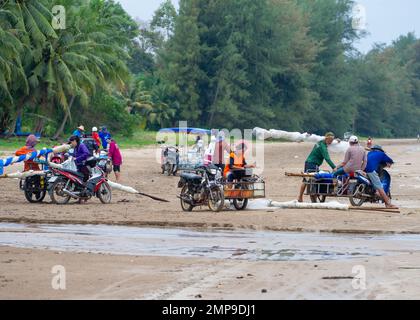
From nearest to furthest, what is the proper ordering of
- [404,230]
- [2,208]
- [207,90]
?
[404,230]
[2,208]
[207,90]

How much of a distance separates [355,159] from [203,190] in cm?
368

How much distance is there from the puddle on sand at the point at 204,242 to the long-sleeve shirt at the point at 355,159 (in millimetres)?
5311

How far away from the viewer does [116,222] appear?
1836 centimetres

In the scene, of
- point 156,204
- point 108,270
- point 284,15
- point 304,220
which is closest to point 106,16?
point 284,15

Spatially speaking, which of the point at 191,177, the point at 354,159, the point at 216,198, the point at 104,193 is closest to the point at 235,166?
the point at 216,198

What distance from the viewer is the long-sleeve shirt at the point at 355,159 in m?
21.8

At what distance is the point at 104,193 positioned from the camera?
2281 centimetres

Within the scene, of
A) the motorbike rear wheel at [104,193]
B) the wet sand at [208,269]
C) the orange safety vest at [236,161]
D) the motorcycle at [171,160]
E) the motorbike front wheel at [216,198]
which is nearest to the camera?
the wet sand at [208,269]

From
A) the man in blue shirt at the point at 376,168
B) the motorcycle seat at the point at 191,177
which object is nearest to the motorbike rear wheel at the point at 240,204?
the motorcycle seat at the point at 191,177

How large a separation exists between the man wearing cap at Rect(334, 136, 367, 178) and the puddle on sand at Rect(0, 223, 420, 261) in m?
5.32

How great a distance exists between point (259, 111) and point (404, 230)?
231 feet

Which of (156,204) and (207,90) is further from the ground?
(207,90)

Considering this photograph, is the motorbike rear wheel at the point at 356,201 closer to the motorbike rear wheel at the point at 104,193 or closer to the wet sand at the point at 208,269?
the wet sand at the point at 208,269
